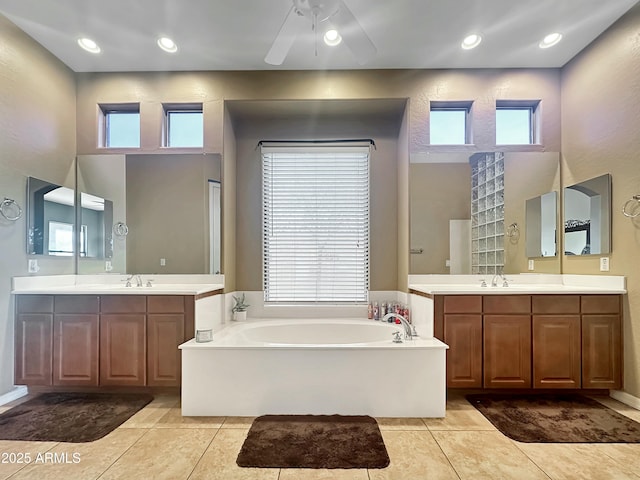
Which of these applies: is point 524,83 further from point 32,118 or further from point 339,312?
point 32,118

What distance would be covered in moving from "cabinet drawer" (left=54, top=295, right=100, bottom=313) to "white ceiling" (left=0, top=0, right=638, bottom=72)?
7.14ft

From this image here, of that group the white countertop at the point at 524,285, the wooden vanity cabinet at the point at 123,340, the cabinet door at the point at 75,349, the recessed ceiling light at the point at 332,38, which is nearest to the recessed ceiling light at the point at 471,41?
the recessed ceiling light at the point at 332,38

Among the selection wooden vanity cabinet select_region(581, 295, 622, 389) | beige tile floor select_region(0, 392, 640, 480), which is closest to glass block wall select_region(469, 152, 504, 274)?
wooden vanity cabinet select_region(581, 295, 622, 389)

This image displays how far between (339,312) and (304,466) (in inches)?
77.2

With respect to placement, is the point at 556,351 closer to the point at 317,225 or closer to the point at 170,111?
the point at 317,225

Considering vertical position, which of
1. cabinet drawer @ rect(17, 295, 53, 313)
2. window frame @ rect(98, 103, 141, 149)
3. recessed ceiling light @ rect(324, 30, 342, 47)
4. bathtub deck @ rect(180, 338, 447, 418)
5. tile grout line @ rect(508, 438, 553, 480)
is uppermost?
recessed ceiling light @ rect(324, 30, 342, 47)

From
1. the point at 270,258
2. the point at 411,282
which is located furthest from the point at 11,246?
the point at 411,282

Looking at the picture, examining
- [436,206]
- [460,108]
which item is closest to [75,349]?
[436,206]

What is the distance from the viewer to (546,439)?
2199 millimetres

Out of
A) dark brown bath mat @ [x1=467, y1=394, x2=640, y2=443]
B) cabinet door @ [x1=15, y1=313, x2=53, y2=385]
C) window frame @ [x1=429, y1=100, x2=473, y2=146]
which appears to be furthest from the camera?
window frame @ [x1=429, y1=100, x2=473, y2=146]

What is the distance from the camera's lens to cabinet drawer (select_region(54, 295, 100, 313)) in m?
2.86

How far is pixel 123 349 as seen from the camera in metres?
2.84

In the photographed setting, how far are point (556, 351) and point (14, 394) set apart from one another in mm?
4346

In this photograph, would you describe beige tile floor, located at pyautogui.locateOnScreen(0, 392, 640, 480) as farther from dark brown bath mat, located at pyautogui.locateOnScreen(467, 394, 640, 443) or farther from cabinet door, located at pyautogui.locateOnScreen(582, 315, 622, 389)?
cabinet door, located at pyautogui.locateOnScreen(582, 315, 622, 389)
